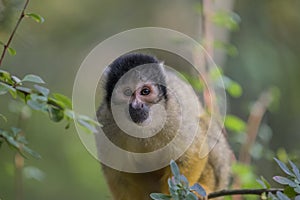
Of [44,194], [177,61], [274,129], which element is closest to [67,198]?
[44,194]

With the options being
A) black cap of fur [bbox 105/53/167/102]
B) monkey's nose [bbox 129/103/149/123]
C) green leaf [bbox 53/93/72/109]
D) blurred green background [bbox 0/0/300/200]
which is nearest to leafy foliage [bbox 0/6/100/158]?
green leaf [bbox 53/93/72/109]

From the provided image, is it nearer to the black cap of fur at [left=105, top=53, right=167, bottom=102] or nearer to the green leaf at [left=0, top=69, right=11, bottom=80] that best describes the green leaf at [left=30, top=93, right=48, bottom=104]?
the green leaf at [left=0, top=69, right=11, bottom=80]

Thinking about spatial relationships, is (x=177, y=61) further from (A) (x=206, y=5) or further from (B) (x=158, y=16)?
(B) (x=158, y=16)

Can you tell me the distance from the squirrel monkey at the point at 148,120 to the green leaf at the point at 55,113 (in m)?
0.46

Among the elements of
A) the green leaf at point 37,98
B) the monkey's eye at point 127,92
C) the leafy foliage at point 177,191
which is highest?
the monkey's eye at point 127,92

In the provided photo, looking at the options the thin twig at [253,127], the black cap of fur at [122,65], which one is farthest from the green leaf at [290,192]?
the thin twig at [253,127]

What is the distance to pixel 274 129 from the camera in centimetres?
394

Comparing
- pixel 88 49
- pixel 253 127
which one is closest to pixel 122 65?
pixel 253 127

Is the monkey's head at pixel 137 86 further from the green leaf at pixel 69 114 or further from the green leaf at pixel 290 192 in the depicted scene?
the green leaf at pixel 290 192

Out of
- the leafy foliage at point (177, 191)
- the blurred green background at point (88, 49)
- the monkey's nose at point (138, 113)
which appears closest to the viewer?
the leafy foliage at point (177, 191)

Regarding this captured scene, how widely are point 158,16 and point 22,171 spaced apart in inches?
115

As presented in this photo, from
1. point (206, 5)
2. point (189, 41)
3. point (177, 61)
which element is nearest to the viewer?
point (189, 41)

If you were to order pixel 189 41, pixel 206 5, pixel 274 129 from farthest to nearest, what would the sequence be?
pixel 274 129 → pixel 206 5 → pixel 189 41

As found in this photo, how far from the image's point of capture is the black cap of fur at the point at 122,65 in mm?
1736
